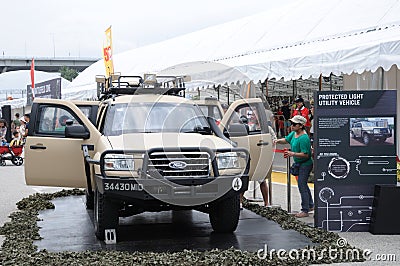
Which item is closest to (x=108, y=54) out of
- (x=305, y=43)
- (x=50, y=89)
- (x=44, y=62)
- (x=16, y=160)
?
(x=16, y=160)

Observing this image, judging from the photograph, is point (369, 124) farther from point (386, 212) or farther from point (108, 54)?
point (108, 54)

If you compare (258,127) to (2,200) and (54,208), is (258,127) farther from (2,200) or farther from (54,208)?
(2,200)

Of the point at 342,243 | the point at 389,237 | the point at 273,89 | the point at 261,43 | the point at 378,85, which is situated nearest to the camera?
the point at 342,243

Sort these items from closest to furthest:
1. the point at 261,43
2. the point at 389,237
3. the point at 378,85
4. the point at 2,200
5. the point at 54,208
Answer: the point at 389,237
the point at 54,208
the point at 2,200
the point at 378,85
the point at 261,43

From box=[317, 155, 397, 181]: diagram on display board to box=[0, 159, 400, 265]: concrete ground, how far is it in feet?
2.96

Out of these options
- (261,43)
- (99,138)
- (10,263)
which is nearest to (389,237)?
(99,138)

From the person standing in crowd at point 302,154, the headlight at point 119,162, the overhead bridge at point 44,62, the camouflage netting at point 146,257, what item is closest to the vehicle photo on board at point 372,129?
the person standing in crowd at point 302,154

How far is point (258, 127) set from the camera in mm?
10641

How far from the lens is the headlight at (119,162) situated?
8.13 m

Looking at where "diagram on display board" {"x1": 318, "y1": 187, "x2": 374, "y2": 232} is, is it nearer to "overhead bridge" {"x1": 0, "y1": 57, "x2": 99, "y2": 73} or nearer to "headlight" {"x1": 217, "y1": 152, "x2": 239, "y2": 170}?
"headlight" {"x1": 217, "y1": 152, "x2": 239, "y2": 170}

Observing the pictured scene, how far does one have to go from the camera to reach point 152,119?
9.52 metres

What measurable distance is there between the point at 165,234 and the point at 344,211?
273 cm

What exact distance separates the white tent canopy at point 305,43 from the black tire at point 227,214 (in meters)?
5.63

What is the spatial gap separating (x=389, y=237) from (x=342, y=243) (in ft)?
3.46
